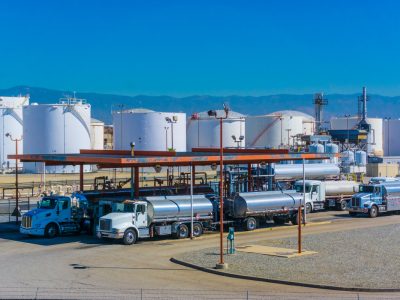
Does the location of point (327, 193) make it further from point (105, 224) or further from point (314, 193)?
point (105, 224)

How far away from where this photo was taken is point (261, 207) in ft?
126

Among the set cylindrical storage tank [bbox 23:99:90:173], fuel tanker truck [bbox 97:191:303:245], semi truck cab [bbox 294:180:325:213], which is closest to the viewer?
fuel tanker truck [bbox 97:191:303:245]

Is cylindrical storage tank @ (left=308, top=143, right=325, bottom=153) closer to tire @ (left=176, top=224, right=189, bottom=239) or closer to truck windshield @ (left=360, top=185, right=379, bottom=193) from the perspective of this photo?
truck windshield @ (left=360, top=185, right=379, bottom=193)

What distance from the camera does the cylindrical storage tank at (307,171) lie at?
50719 mm

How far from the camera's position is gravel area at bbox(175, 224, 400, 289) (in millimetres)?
23500

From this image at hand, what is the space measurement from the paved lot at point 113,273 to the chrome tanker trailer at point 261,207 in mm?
1676

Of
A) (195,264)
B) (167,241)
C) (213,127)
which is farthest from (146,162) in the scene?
(213,127)

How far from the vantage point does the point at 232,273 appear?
24453 mm

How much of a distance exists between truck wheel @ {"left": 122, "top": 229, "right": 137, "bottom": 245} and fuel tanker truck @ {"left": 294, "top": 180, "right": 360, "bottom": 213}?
1685cm

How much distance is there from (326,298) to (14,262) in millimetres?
13070

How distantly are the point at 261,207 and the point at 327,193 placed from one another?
1271cm

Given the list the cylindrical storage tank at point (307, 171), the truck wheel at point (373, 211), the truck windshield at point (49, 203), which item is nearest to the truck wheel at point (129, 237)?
the truck windshield at point (49, 203)

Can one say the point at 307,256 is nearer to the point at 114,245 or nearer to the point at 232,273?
the point at 232,273

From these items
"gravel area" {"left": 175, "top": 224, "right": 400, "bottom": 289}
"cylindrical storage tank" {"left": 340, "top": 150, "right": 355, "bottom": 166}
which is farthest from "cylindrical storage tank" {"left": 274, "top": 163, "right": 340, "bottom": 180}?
"cylindrical storage tank" {"left": 340, "top": 150, "right": 355, "bottom": 166}
